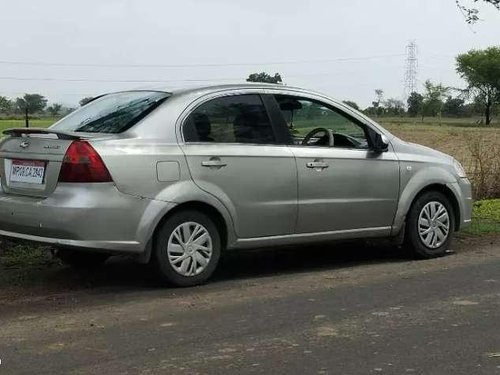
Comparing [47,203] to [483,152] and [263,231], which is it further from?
[483,152]

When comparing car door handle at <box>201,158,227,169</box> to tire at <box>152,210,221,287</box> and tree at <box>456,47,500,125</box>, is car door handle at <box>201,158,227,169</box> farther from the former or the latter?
tree at <box>456,47,500,125</box>

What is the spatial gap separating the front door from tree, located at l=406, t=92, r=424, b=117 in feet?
358

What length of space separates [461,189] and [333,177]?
5.72 ft

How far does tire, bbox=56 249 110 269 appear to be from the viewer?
6613 millimetres

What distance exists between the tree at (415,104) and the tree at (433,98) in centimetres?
94

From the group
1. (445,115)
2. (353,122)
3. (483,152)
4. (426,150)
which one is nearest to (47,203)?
(353,122)

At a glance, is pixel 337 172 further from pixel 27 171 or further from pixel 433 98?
pixel 433 98

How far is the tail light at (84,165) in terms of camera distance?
553 centimetres

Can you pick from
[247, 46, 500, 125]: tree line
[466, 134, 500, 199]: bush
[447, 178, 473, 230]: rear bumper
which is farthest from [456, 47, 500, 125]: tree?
[447, 178, 473, 230]: rear bumper

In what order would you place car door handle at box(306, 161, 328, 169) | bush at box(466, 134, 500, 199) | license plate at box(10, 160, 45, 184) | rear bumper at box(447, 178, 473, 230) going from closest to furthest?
license plate at box(10, 160, 45, 184) → car door handle at box(306, 161, 328, 169) → rear bumper at box(447, 178, 473, 230) → bush at box(466, 134, 500, 199)

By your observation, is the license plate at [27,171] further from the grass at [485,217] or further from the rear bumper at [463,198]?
the grass at [485,217]

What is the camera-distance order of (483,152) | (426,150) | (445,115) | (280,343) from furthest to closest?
(445,115) → (483,152) → (426,150) → (280,343)

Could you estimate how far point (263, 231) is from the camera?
252 inches

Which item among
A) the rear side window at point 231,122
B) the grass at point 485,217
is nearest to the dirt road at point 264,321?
the rear side window at point 231,122
